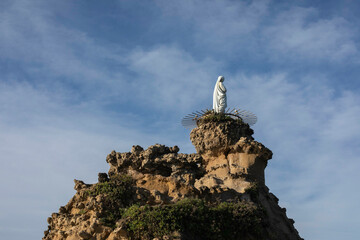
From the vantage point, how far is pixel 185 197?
67.2 ft

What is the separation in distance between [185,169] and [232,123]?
3.69m

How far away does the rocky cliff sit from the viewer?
18266 millimetres

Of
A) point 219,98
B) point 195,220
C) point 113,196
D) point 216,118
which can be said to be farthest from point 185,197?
point 219,98

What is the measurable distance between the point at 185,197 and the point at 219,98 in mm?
7867

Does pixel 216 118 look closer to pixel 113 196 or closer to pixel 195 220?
pixel 113 196

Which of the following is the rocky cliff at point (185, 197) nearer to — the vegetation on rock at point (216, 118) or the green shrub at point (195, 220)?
the green shrub at point (195, 220)

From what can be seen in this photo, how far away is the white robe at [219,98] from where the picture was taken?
2634cm

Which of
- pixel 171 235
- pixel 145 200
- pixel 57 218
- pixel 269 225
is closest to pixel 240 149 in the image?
pixel 269 225

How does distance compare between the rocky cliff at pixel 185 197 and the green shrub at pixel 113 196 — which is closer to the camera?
the rocky cliff at pixel 185 197

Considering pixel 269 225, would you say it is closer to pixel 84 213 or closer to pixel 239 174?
pixel 239 174

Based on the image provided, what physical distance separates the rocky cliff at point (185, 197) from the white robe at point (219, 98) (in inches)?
47.6

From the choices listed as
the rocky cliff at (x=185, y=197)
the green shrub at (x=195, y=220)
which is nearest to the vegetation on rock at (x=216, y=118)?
the rocky cliff at (x=185, y=197)

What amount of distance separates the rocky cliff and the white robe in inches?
47.6

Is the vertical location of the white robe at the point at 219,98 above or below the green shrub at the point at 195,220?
above
